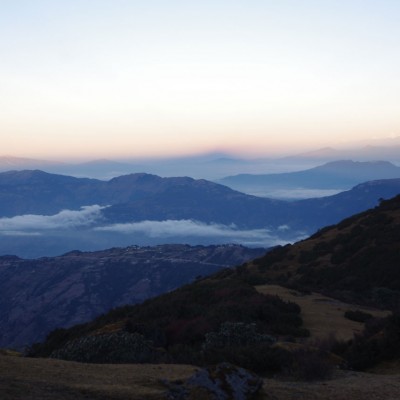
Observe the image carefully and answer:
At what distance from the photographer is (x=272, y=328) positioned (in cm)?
1989

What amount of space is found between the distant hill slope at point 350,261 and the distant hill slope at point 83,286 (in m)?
105

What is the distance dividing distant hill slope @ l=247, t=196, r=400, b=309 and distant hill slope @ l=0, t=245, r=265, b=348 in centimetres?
10540

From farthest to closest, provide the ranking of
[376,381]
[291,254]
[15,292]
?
[15,292] < [291,254] < [376,381]

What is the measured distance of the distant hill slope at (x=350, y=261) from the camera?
34.8 m

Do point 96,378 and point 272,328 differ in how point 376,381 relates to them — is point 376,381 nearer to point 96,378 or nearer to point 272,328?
point 96,378

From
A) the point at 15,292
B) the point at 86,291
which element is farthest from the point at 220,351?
the point at 15,292

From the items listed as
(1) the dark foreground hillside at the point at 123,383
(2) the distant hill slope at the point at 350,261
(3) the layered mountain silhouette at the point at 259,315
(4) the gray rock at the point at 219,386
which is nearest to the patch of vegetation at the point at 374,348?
(3) the layered mountain silhouette at the point at 259,315

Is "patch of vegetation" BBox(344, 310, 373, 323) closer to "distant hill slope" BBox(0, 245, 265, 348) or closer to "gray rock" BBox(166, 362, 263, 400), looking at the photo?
"gray rock" BBox(166, 362, 263, 400)

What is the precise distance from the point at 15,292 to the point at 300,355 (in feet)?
592

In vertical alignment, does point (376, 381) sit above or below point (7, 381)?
below

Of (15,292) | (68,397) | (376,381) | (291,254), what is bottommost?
(15,292)

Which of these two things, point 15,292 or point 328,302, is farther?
point 15,292

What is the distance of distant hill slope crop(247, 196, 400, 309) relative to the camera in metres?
34.8

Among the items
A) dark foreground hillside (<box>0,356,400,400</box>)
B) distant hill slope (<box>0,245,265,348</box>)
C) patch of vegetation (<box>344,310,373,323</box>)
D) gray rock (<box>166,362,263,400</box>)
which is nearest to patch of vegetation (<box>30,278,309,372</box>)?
dark foreground hillside (<box>0,356,400,400</box>)
